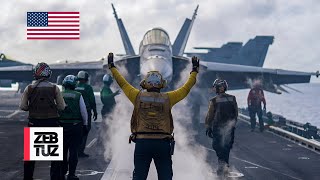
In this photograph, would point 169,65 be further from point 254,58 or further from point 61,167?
point 254,58

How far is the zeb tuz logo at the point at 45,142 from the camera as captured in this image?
7551 millimetres

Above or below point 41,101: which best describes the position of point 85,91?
above

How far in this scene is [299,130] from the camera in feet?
65.3

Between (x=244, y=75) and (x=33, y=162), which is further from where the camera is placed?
(x=244, y=75)

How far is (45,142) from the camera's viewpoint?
7996 millimetres

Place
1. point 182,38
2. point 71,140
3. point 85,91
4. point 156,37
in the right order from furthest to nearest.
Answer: point 182,38 < point 156,37 < point 85,91 < point 71,140

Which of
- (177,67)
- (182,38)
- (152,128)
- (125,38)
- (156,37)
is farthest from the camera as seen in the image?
(182,38)

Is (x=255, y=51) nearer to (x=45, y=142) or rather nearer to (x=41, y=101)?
(x=45, y=142)

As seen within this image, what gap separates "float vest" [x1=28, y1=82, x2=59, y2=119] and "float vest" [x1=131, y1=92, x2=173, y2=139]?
2207 millimetres

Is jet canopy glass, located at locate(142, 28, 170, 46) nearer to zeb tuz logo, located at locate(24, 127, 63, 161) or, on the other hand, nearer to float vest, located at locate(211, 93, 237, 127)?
float vest, located at locate(211, 93, 237, 127)

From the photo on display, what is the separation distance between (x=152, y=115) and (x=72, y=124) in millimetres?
2730

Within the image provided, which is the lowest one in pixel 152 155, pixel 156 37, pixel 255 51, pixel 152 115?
pixel 152 155

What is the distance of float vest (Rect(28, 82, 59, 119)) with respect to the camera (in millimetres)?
7305

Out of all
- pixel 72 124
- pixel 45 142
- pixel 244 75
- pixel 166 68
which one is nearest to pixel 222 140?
pixel 72 124
